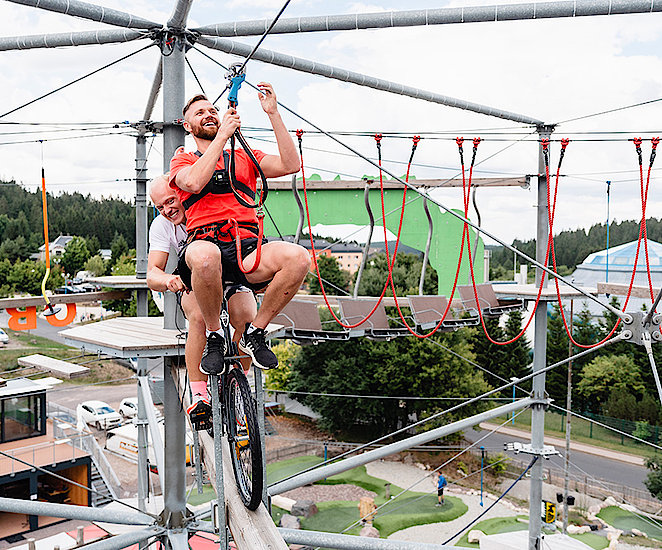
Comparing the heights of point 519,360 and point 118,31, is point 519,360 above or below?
below

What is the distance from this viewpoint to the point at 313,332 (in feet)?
25.4

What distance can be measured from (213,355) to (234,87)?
49.4 inches

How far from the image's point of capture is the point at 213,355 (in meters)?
3.01

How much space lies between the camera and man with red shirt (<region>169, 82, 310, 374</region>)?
2.86m

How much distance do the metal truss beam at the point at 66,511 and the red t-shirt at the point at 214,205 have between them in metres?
2.28

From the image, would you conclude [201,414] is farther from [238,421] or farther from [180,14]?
[180,14]

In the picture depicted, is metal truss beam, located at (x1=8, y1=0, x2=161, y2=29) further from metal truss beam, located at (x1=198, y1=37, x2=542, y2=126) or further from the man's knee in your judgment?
the man's knee

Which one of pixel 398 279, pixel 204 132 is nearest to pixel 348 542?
pixel 204 132

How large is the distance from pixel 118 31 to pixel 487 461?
18039mm

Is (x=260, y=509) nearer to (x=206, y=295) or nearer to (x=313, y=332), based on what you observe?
(x=206, y=295)

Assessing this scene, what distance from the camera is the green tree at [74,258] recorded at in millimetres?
39469

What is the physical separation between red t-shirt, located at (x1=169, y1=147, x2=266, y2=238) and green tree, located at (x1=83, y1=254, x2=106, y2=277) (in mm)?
36722

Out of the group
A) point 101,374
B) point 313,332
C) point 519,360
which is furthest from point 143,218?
point 101,374

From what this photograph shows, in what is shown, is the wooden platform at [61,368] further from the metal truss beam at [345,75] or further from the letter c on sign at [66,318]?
the metal truss beam at [345,75]
